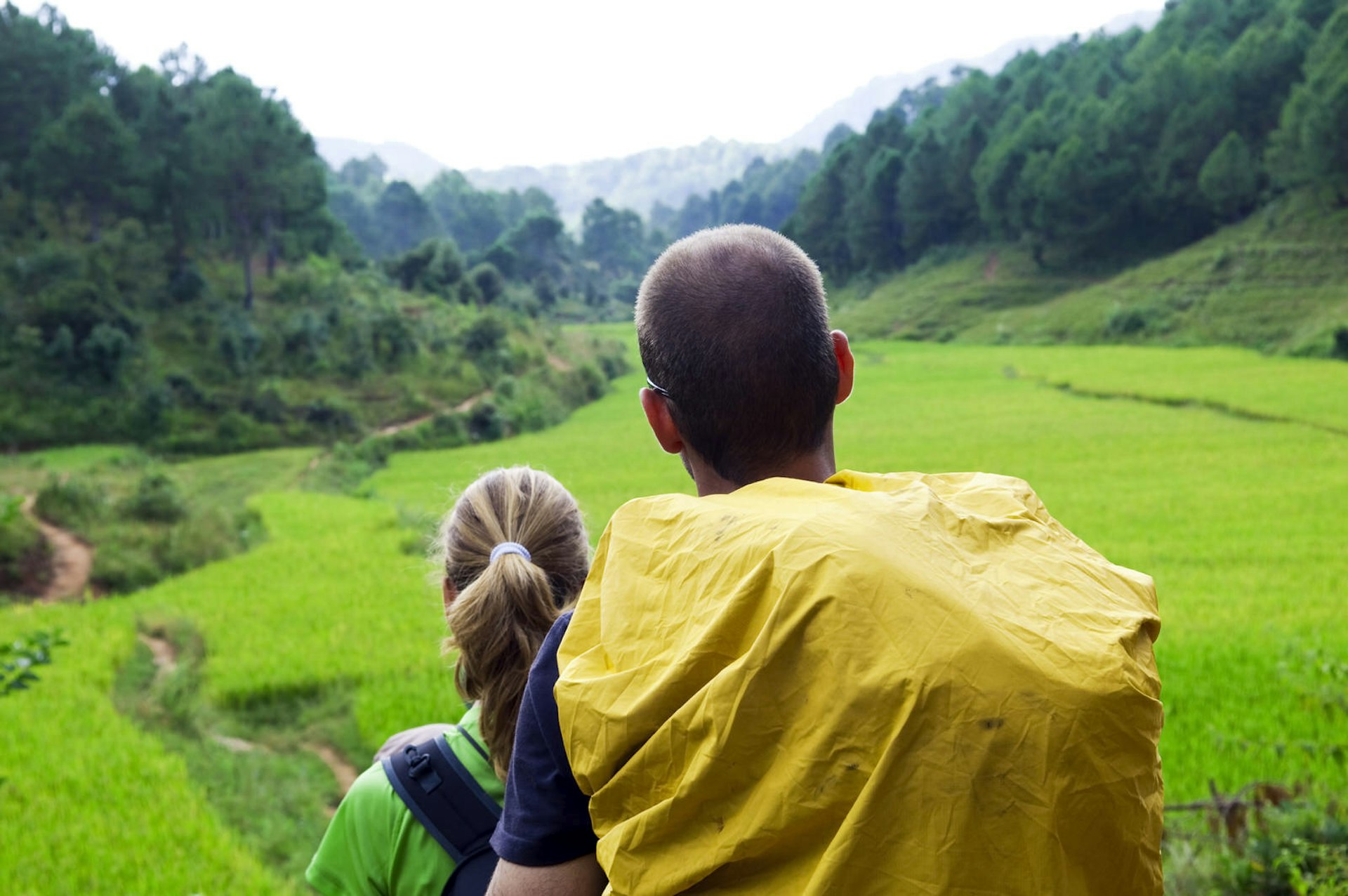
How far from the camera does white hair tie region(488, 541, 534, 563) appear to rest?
79.3 inches

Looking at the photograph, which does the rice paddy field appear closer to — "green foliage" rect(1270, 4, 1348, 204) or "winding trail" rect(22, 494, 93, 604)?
"winding trail" rect(22, 494, 93, 604)

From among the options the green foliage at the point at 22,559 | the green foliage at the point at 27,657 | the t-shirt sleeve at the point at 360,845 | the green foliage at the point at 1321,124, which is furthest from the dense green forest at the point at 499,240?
the t-shirt sleeve at the point at 360,845

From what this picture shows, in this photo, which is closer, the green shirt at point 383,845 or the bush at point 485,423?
the green shirt at point 383,845

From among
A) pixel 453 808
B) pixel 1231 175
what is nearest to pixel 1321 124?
pixel 1231 175

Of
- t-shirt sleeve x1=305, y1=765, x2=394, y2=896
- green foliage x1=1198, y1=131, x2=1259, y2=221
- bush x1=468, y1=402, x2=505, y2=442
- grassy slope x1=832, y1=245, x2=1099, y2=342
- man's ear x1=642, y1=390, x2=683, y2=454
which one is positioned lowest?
grassy slope x1=832, y1=245, x2=1099, y2=342

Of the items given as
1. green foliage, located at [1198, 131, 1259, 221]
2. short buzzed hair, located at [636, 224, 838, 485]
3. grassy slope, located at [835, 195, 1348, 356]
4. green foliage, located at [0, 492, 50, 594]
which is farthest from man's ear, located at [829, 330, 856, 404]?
green foliage, located at [1198, 131, 1259, 221]

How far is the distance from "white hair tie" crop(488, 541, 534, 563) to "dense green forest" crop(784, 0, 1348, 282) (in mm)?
38588

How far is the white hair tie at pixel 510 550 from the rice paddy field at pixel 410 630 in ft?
2.24

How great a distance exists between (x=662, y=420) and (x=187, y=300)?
98.1 feet

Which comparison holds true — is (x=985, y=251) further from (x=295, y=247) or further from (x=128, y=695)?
(x=128, y=695)

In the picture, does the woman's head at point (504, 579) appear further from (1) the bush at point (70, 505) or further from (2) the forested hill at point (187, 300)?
(2) the forested hill at point (187, 300)

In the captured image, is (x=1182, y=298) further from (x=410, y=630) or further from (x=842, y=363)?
(x=842, y=363)

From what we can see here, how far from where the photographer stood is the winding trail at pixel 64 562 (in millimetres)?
11836

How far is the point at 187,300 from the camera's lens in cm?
2784
